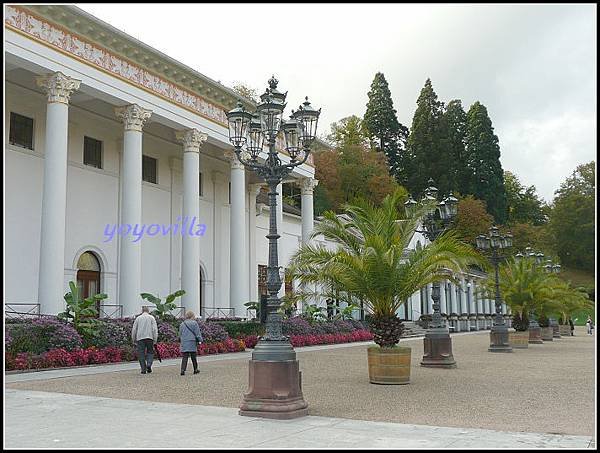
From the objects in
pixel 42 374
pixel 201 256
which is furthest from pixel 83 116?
pixel 42 374

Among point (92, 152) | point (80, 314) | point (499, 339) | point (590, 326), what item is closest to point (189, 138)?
point (92, 152)

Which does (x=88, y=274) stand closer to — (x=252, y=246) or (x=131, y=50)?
(x=131, y=50)

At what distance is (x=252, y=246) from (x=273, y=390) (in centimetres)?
2870

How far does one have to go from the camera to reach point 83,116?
1070 inches

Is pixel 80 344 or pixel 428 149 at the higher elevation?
pixel 428 149

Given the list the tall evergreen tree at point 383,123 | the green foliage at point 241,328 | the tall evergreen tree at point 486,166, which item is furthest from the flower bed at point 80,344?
the tall evergreen tree at point 486,166

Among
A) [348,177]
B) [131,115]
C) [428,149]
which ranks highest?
[428,149]

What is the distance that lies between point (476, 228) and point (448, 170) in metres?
11.0

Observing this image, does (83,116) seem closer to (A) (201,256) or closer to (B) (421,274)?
(A) (201,256)

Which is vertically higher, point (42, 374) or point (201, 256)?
point (201, 256)

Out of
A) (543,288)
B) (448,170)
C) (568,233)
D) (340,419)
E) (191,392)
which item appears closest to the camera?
(340,419)

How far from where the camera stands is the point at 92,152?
92.1 feet

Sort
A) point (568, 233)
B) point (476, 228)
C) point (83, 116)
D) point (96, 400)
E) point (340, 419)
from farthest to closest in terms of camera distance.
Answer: point (568, 233)
point (476, 228)
point (83, 116)
point (96, 400)
point (340, 419)

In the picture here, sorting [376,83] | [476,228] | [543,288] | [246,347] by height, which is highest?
[376,83]
